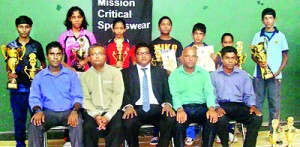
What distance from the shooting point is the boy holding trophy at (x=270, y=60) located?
5438 mm

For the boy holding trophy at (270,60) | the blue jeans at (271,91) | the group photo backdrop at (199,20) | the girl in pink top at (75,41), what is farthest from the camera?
the group photo backdrop at (199,20)

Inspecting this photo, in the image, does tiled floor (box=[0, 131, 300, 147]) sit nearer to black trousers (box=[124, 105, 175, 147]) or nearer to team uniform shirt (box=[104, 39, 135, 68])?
black trousers (box=[124, 105, 175, 147])

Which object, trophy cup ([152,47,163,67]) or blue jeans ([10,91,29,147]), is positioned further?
trophy cup ([152,47,163,67])

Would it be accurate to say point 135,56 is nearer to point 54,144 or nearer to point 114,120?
point 114,120

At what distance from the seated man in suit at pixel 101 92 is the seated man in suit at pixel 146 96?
0.38 feet

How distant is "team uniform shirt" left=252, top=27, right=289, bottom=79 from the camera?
18.0ft

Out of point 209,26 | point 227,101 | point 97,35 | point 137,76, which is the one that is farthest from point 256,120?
point 97,35

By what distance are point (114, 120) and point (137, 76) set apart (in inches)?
22.5

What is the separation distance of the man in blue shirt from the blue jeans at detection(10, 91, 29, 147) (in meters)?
0.53

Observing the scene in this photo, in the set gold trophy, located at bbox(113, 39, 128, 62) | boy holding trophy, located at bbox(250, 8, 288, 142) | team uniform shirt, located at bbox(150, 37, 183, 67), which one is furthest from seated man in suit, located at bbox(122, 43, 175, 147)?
boy holding trophy, located at bbox(250, 8, 288, 142)

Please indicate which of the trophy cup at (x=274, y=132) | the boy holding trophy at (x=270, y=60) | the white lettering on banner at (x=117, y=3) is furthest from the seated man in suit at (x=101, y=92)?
the boy holding trophy at (x=270, y=60)

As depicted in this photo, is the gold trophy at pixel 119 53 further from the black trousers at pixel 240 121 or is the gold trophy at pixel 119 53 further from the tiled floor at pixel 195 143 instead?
the black trousers at pixel 240 121

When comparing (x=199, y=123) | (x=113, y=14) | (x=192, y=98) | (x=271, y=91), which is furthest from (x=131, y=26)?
(x=271, y=91)

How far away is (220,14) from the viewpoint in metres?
6.18
